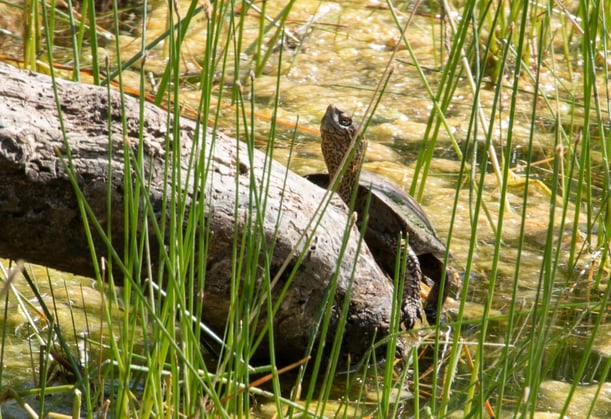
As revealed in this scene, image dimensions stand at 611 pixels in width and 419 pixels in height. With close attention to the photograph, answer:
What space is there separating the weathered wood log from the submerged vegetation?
0.12 ft

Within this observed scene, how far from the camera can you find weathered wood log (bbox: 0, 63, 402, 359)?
4.51ft

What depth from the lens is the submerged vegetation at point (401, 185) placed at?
44.6 inches

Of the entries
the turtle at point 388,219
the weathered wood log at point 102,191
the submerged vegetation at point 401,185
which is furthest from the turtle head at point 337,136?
the weathered wood log at point 102,191

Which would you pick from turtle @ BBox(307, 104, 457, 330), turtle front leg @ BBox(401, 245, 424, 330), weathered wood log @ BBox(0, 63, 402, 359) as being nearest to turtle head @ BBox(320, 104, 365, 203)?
turtle @ BBox(307, 104, 457, 330)

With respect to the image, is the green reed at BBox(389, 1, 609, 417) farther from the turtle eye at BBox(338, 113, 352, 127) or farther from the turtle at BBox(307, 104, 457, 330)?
the turtle eye at BBox(338, 113, 352, 127)

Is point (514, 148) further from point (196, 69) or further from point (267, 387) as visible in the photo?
point (267, 387)

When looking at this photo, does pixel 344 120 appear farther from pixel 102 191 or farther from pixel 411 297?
pixel 102 191

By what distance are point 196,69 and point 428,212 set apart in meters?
1.21

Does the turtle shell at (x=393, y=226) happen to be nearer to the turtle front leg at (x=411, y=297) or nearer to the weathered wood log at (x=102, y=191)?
the turtle front leg at (x=411, y=297)

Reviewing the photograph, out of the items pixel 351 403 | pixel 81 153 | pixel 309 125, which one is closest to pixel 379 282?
pixel 351 403

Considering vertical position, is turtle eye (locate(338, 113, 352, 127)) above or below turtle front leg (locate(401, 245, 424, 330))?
above

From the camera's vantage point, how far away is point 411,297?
206cm

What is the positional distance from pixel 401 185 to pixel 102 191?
1.43m

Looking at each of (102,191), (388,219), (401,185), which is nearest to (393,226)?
(388,219)
